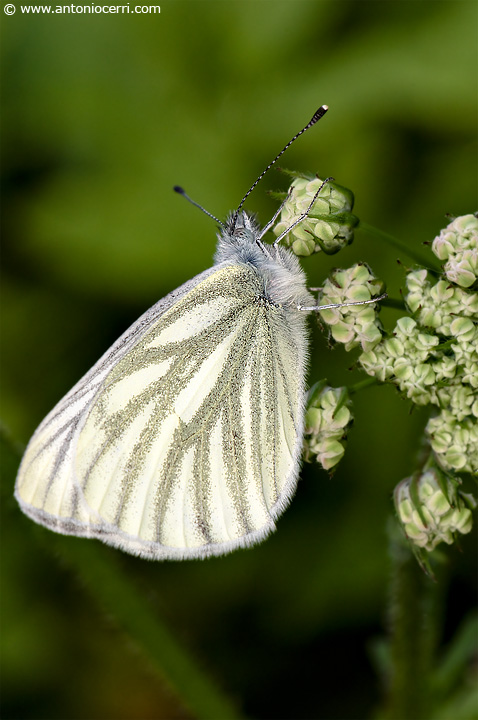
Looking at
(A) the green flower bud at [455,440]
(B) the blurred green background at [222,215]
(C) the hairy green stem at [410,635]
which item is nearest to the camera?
(A) the green flower bud at [455,440]

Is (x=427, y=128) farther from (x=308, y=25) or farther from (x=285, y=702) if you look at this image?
(x=285, y=702)

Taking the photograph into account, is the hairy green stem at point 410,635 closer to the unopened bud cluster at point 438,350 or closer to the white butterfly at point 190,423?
the unopened bud cluster at point 438,350

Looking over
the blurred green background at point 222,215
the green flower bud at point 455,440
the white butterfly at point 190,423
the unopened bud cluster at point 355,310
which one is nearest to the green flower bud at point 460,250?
the unopened bud cluster at point 355,310

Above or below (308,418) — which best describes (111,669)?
below

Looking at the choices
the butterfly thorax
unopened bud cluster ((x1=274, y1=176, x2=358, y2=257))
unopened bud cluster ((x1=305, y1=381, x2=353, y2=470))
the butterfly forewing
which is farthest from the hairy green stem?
unopened bud cluster ((x1=274, y1=176, x2=358, y2=257))

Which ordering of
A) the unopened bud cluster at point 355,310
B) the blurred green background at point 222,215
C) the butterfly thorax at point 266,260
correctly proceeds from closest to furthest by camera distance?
the unopened bud cluster at point 355,310, the butterfly thorax at point 266,260, the blurred green background at point 222,215

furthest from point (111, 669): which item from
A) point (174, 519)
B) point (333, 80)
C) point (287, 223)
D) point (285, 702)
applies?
point (333, 80)
